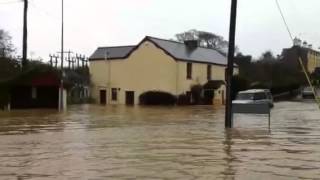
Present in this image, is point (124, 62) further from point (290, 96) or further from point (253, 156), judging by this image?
point (253, 156)

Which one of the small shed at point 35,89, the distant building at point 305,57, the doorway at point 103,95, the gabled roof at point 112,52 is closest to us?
the small shed at point 35,89

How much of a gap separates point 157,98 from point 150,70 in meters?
4.10

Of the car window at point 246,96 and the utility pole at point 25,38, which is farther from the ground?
the utility pole at point 25,38

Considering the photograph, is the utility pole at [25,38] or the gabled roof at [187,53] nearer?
the utility pole at [25,38]

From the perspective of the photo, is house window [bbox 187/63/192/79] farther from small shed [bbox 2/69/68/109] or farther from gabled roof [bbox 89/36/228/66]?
small shed [bbox 2/69/68/109]

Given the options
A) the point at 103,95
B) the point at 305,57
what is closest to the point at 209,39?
the point at 305,57

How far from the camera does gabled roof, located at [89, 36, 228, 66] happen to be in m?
73.3

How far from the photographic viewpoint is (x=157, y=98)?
71.9m

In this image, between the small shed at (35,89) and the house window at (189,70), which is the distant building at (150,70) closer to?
the house window at (189,70)

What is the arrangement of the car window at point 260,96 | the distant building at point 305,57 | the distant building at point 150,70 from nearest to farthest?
the car window at point 260,96
the distant building at point 150,70
the distant building at point 305,57

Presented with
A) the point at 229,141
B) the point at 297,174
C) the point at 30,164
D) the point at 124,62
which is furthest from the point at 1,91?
the point at 297,174

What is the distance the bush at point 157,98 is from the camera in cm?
7125

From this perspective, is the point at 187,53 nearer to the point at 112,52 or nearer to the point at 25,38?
the point at 112,52

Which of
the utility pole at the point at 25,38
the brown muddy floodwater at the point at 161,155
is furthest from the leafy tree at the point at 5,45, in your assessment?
the brown muddy floodwater at the point at 161,155
